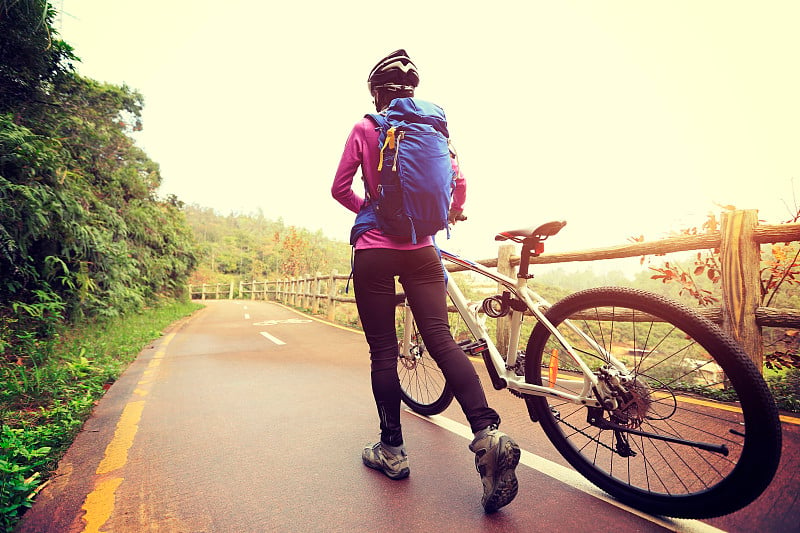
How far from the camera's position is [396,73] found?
6.07 feet

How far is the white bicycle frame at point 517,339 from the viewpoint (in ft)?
5.40

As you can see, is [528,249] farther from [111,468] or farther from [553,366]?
[111,468]

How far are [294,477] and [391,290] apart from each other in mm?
1067

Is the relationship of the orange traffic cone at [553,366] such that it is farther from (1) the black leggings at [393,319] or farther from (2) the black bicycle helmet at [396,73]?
(2) the black bicycle helmet at [396,73]

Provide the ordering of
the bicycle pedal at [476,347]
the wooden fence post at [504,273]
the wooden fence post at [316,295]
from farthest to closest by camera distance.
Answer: the wooden fence post at [316,295], the wooden fence post at [504,273], the bicycle pedal at [476,347]

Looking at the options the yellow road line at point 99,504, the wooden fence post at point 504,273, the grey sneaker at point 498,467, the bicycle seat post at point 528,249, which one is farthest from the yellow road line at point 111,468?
the wooden fence post at point 504,273

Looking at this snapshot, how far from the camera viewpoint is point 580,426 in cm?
230

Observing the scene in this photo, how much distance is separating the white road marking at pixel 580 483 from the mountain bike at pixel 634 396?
0.04 m

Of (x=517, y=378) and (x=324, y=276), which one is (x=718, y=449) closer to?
(x=517, y=378)

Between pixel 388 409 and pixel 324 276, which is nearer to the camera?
pixel 388 409

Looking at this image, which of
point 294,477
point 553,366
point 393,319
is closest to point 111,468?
point 294,477

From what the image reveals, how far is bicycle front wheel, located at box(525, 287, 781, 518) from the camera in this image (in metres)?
1.26

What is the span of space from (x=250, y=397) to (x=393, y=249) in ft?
7.68

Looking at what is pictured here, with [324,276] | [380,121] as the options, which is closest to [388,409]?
[380,121]
